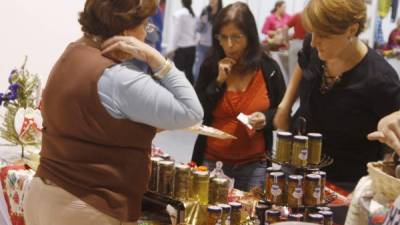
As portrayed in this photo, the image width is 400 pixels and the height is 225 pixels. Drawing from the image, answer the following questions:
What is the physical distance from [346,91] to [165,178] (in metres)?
0.95

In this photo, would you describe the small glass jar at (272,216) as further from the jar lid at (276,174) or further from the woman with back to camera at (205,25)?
the woman with back to camera at (205,25)

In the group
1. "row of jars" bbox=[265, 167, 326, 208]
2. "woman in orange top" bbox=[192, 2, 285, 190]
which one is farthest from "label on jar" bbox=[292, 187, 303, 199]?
"woman in orange top" bbox=[192, 2, 285, 190]

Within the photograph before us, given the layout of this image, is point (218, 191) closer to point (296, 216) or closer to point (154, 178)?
point (154, 178)

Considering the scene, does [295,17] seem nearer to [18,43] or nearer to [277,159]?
[18,43]

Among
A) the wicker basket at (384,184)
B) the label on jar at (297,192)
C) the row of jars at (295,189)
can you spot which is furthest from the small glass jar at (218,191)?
the wicker basket at (384,184)

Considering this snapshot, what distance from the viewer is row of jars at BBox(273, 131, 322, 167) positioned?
2330 millimetres

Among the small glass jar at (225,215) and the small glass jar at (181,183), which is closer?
the small glass jar at (225,215)

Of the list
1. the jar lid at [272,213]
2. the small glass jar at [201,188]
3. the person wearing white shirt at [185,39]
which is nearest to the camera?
the jar lid at [272,213]

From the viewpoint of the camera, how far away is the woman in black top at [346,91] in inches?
106

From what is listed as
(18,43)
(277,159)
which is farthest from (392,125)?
(18,43)

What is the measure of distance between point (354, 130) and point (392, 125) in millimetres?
1075

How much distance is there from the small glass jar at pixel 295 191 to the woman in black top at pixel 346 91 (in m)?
0.69

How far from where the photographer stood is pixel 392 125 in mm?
1804

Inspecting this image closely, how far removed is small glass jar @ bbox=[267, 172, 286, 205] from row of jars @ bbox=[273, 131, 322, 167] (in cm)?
9
